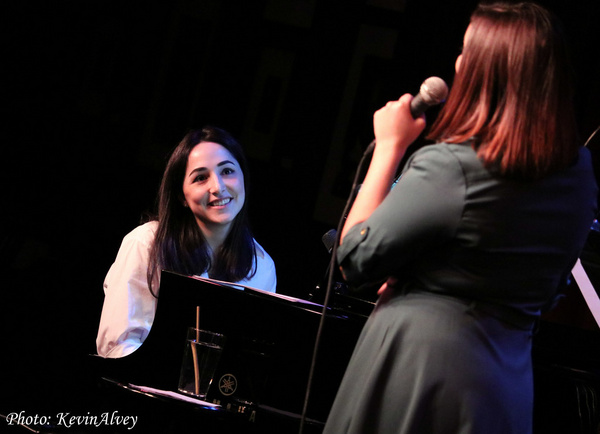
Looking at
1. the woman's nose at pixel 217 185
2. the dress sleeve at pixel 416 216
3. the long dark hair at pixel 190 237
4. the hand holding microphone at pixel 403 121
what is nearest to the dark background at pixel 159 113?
the long dark hair at pixel 190 237

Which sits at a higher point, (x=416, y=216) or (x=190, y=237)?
(x=416, y=216)

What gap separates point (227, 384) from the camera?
1.54 metres

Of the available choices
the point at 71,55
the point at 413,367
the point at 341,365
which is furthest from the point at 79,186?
the point at 413,367

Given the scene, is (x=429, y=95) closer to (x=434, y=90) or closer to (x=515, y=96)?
(x=434, y=90)

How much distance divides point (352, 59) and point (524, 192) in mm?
2606

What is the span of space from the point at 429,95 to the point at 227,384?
0.86 metres

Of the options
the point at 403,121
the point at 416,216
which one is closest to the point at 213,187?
the point at 403,121

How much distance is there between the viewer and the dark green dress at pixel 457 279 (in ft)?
3.28

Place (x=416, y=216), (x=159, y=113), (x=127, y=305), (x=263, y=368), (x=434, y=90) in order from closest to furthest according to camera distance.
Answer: (x=416, y=216), (x=434, y=90), (x=263, y=368), (x=127, y=305), (x=159, y=113)

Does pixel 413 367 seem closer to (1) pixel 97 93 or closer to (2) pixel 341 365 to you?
(2) pixel 341 365

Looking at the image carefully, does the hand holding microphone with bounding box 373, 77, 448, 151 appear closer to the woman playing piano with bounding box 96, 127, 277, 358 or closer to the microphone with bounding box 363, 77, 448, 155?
the microphone with bounding box 363, 77, 448, 155

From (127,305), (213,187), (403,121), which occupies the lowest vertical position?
(127,305)

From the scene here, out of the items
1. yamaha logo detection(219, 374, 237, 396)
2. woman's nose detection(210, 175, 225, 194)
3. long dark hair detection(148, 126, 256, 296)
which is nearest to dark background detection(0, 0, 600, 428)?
long dark hair detection(148, 126, 256, 296)

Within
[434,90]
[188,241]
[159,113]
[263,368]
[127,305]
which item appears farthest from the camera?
[159,113]
